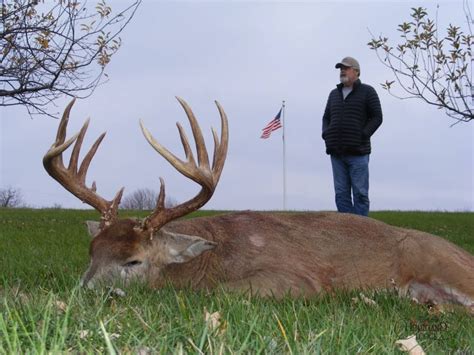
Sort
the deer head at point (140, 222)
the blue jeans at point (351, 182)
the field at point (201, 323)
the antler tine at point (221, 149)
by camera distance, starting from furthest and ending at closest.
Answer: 1. the blue jeans at point (351, 182)
2. the antler tine at point (221, 149)
3. the deer head at point (140, 222)
4. the field at point (201, 323)

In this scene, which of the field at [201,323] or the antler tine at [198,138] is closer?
the field at [201,323]

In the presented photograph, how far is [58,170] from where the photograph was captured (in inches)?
263

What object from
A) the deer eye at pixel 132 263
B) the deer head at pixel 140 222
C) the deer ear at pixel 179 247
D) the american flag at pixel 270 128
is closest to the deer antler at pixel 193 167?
the deer head at pixel 140 222

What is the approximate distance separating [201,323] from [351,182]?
7577mm

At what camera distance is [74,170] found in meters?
6.77

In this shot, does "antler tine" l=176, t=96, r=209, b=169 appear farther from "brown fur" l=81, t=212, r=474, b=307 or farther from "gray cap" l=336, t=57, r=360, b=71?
"gray cap" l=336, t=57, r=360, b=71

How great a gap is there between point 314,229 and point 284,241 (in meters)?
0.40

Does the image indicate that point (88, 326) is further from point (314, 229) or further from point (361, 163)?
point (361, 163)

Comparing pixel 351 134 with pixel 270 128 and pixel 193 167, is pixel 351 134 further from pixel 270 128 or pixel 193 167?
pixel 270 128

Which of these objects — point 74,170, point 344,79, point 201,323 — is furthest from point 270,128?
point 201,323

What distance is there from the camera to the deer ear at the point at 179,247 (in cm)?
607

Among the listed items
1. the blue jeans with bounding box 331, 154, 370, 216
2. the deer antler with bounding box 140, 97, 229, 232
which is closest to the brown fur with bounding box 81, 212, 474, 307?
the deer antler with bounding box 140, 97, 229, 232

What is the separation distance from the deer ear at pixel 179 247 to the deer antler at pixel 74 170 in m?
0.51

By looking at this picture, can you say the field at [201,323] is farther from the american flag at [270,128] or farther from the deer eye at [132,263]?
the american flag at [270,128]
